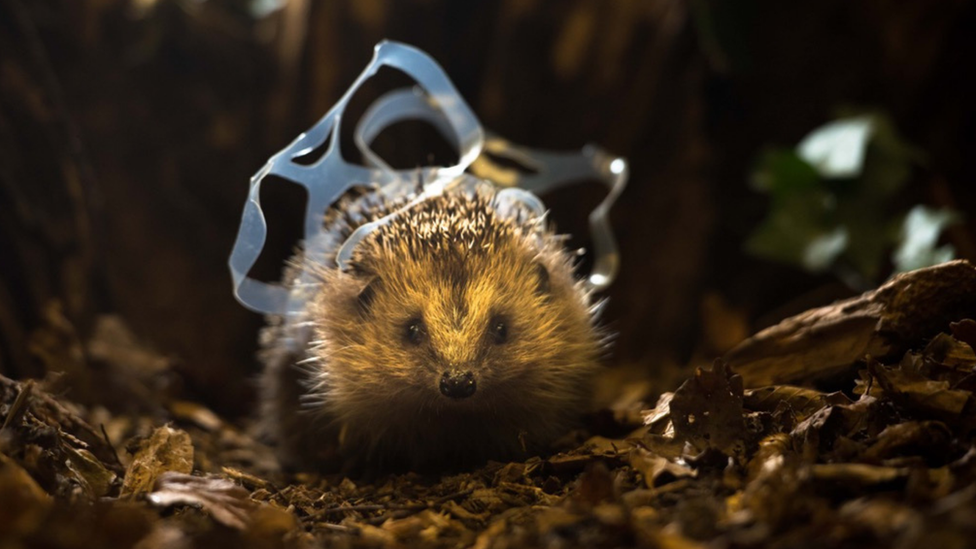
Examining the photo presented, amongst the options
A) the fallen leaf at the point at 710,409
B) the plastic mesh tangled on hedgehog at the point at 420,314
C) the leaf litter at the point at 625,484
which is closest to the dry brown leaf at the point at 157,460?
the leaf litter at the point at 625,484

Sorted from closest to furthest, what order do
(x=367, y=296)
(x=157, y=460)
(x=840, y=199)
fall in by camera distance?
(x=157, y=460) < (x=367, y=296) < (x=840, y=199)

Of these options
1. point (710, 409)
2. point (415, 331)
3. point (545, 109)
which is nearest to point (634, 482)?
point (710, 409)

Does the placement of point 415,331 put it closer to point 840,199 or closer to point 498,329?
point 498,329

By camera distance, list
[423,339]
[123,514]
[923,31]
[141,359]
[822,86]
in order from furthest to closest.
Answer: [822,86] < [923,31] < [141,359] < [423,339] < [123,514]

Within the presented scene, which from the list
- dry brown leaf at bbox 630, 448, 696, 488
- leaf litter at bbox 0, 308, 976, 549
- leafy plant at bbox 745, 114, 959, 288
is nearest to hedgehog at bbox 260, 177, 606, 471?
leaf litter at bbox 0, 308, 976, 549

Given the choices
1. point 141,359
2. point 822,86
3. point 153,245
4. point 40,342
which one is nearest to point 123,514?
point 40,342

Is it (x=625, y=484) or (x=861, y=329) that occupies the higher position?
(x=861, y=329)

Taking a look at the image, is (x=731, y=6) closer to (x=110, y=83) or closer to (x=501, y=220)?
(x=501, y=220)
